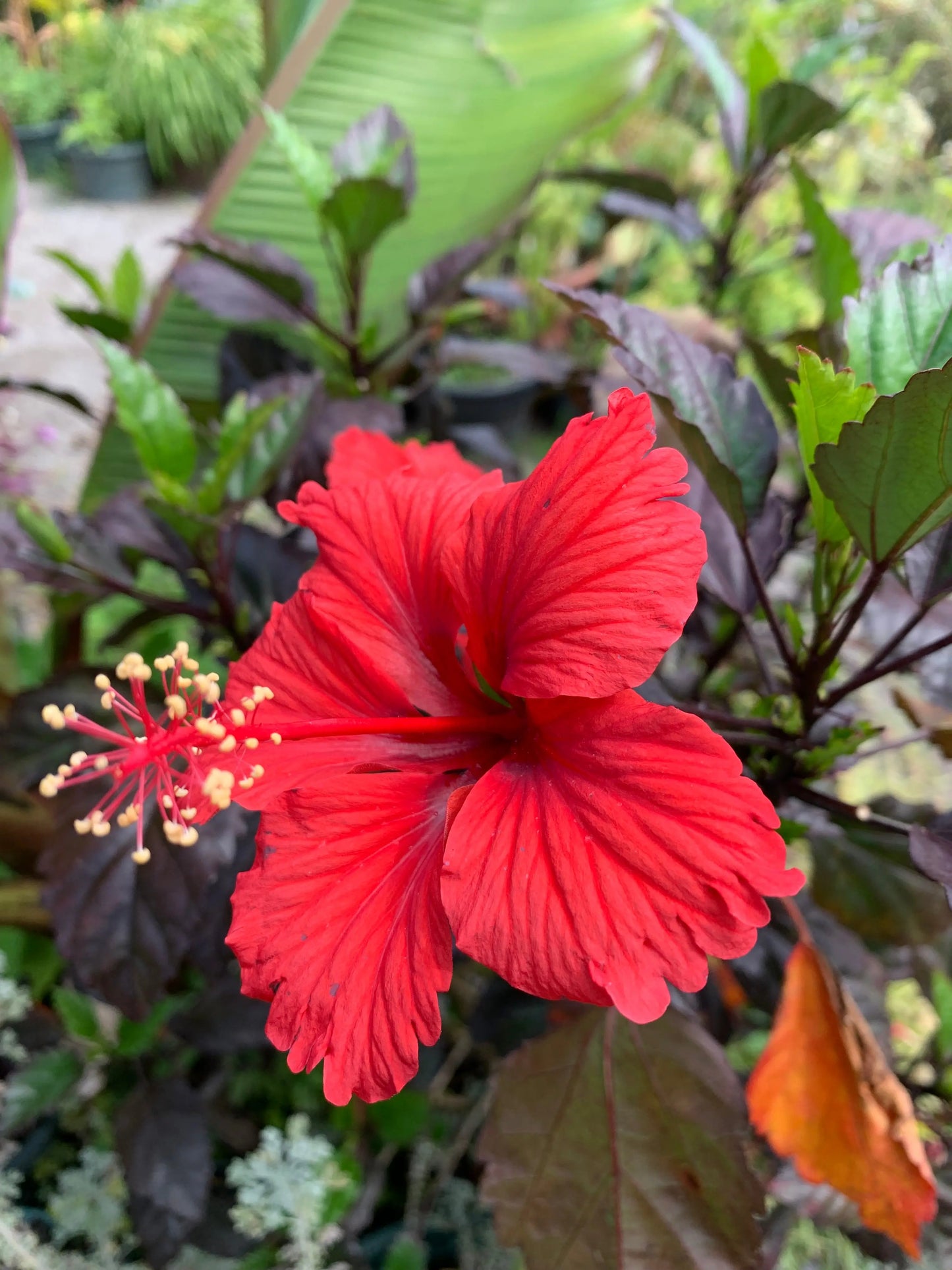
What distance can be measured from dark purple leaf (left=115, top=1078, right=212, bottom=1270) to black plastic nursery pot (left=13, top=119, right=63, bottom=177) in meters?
5.20

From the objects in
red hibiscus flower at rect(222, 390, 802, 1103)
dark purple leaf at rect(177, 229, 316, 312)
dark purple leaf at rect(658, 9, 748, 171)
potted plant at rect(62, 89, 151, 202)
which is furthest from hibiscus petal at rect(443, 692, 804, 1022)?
potted plant at rect(62, 89, 151, 202)

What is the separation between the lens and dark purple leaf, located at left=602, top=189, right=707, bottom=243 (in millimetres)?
1176

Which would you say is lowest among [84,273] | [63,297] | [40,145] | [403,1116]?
[403,1116]

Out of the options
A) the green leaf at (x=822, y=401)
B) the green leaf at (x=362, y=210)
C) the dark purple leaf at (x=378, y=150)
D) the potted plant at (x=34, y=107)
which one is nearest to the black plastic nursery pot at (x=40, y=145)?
the potted plant at (x=34, y=107)

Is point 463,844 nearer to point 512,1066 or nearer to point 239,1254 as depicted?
point 512,1066

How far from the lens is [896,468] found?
1.31ft

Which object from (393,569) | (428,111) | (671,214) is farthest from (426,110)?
(393,569)

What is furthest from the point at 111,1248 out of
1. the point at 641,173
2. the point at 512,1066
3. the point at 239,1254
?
the point at 641,173

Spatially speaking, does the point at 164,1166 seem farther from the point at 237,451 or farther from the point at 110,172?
the point at 110,172

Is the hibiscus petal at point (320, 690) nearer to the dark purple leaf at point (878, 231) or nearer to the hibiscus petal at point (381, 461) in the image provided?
the hibiscus petal at point (381, 461)

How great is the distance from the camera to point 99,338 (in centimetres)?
65

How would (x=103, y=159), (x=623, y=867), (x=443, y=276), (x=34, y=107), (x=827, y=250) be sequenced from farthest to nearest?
(x=34, y=107) → (x=103, y=159) → (x=443, y=276) → (x=827, y=250) → (x=623, y=867)

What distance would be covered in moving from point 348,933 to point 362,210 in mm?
644

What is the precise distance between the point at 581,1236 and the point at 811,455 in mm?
520
